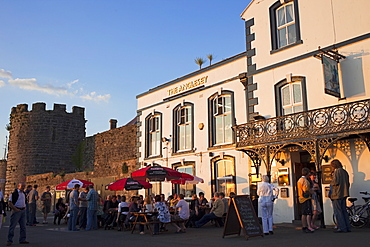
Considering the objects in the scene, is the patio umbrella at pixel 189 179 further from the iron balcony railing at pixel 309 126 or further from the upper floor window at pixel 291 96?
the upper floor window at pixel 291 96

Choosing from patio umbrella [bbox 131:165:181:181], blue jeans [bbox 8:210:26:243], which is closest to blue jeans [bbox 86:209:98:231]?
patio umbrella [bbox 131:165:181:181]

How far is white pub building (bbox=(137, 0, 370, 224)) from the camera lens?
12219mm

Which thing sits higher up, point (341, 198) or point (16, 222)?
point (341, 198)

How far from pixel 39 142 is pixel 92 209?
854 inches

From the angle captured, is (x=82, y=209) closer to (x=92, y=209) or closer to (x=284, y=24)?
(x=92, y=209)

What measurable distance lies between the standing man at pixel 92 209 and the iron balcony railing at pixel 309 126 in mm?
5398

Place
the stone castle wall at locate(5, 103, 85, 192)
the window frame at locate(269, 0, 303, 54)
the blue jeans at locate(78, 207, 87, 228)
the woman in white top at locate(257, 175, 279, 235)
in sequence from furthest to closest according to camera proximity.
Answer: the stone castle wall at locate(5, 103, 85, 192) → the blue jeans at locate(78, 207, 87, 228) → the window frame at locate(269, 0, 303, 54) → the woman in white top at locate(257, 175, 279, 235)

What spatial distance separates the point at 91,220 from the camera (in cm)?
1416

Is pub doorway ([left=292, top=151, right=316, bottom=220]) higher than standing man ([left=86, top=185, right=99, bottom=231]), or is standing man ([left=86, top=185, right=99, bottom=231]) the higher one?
pub doorway ([left=292, top=151, right=316, bottom=220])

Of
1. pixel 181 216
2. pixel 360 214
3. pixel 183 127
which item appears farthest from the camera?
pixel 183 127

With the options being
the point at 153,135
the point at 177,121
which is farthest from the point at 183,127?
the point at 153,135

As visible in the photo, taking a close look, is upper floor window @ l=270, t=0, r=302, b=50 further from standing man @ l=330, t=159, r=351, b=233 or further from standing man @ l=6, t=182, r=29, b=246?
standing man @ l=6, t=182, r=29, b=246

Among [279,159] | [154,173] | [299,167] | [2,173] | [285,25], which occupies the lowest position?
[154,173]

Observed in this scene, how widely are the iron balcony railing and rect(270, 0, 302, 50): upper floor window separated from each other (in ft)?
10.3
